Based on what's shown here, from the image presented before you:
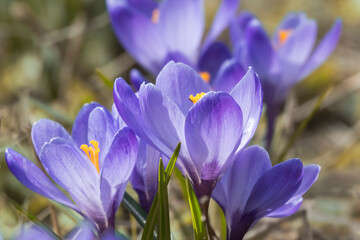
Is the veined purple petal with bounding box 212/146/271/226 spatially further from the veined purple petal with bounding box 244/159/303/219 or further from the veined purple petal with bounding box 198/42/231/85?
the veined purple petal with bounding box 198/42/231/85

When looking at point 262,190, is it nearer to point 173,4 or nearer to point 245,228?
point 245,228

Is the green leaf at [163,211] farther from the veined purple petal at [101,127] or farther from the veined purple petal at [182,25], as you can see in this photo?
the veined purple petal at [182,25]

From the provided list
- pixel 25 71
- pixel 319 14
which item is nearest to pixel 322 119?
pixel 319 14

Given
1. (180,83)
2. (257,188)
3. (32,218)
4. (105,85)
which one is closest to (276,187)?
(257,188)

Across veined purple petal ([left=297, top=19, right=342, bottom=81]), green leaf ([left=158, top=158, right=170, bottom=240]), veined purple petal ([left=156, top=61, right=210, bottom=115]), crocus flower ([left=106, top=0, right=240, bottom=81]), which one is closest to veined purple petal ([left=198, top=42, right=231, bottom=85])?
crocus flower ([left=106, top=0, right=240, bottom=81])

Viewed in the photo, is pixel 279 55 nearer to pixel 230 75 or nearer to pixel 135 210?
pixel 230 75
